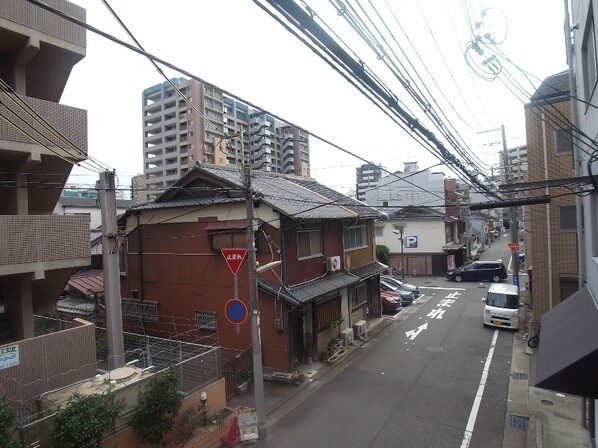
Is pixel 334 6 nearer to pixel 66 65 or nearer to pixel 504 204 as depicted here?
pixel 504 204

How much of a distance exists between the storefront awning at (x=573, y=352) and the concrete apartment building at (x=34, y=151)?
10.9m

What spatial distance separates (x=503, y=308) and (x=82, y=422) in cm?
1968

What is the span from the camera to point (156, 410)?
8688 mm

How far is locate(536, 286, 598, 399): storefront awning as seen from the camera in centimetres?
576

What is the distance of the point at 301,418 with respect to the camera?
11531 mm

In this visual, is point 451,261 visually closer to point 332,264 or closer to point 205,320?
point 332,264

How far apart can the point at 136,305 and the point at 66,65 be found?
11166mm

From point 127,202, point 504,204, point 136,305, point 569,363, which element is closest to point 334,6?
point 569,363

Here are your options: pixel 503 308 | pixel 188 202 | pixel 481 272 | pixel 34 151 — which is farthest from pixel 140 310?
pixel 481 272

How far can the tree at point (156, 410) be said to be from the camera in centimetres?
858

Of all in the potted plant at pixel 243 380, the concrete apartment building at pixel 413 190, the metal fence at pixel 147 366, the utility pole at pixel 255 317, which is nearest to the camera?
the metal fence at pixel 147 366

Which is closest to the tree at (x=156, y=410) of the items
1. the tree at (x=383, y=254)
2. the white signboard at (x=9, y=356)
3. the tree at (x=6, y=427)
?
the tree at (x=6, y=427)

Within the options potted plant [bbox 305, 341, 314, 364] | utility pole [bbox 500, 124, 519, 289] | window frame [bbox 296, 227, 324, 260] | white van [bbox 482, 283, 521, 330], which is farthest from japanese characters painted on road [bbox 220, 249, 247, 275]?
utility pole [bbox 500, 124, 519, 289]

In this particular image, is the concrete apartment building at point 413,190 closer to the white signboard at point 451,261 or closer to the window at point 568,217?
the white signboard at point 451,261
